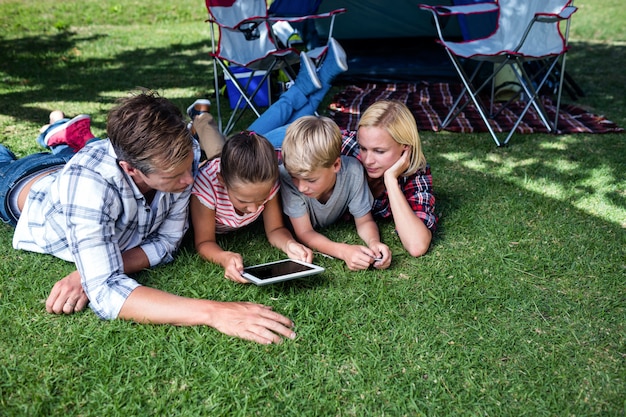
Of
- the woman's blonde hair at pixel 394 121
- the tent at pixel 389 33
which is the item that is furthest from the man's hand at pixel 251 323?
the tent at pixel 389 33

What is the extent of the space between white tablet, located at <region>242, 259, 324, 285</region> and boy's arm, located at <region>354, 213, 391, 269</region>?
0.38 m

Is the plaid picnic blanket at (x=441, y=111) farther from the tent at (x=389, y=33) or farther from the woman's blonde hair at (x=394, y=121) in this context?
the woman's blonde hair at (x=394, y=121)

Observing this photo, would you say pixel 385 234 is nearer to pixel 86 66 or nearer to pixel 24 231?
pixel 24 231

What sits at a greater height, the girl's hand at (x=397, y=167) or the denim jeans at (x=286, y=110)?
the girl's hand at (x=397, y=167)

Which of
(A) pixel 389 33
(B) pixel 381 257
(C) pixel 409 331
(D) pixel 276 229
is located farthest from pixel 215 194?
(A) pixel 389 33

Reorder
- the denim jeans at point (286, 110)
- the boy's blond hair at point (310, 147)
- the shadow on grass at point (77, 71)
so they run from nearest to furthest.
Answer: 1. the boy's blond hair at point (310, 147)
2. the denim jeans at point (286, 110)
3. the shadow on grass at point (77, 71)

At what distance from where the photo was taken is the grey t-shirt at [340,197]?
2.63 m

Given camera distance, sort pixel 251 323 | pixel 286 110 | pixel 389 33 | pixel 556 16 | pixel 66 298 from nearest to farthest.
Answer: pixel 251 323, pixel 66 298, pixel 286 110, pixel 556 16, pixel 389 33

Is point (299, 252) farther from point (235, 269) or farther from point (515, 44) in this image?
point (515, 44)

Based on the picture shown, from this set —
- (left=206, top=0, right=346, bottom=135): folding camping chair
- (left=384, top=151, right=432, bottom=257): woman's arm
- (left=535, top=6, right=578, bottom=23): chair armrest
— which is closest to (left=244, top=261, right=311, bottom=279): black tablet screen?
(left=384, top=151, right=432, bottom=257): woman's arm

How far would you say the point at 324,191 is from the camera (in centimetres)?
264

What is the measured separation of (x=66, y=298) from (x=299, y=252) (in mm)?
985

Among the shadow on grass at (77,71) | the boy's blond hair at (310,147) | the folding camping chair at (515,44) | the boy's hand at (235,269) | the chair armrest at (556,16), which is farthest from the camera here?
the shadow on grass at (77,71)

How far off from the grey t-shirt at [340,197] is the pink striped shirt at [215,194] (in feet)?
0.42
